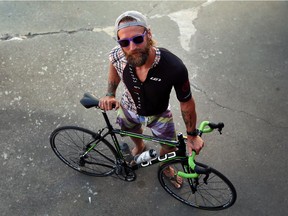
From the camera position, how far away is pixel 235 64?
503 centimetres

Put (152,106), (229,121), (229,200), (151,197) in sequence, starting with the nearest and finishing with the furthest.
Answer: (152,106)
(229,200)
(151,197)
(229,121)

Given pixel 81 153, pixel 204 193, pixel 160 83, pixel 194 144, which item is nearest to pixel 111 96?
pixel 160 83

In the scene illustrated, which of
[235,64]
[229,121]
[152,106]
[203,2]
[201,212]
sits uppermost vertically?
[203,2]

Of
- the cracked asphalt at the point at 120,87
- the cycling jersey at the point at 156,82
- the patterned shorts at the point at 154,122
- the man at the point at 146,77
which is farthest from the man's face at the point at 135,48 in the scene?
the cracked asphalt at the point at 120,87

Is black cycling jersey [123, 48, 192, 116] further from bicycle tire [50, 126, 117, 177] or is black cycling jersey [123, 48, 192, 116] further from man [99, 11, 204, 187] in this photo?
bicycle tire [50, 126, 117, 177]

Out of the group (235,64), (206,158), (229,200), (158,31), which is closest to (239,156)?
(206,158)

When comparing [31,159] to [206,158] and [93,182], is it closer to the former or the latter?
[93,182]

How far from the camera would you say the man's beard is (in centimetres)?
245

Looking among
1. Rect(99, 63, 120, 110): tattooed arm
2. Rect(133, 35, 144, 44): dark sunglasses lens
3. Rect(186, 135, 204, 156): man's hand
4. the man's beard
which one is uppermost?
Rect(133, 35, 144, 44): dark sunglasses lens

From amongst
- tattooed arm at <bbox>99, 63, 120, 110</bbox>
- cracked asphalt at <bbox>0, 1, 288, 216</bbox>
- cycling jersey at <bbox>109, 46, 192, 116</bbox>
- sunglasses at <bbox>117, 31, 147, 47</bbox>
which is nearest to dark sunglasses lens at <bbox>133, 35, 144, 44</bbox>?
sunglasses at <bbox>117, 31, 147, 47</bbox>

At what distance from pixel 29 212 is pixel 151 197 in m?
1.41

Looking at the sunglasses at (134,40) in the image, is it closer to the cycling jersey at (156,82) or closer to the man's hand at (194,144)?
the cycling jersey at (156,82)

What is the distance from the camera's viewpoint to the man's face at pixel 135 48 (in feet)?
7.97

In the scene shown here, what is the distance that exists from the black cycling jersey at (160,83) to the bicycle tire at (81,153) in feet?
3.24
